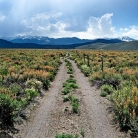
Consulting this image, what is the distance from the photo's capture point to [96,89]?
15883mm

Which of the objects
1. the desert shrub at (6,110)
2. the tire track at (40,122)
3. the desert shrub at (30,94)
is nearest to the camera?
the tire track at (40,122)

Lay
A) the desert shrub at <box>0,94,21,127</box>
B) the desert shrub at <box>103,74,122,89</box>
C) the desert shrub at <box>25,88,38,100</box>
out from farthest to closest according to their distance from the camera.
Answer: the desert shrub at <box>103,74,122,89</box>, the desert shrub at <box>25,88,38,100</box>, the desert shrub at <box>0,94,21,127</box>

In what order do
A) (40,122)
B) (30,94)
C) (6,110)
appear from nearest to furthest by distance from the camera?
1. (6,110)
2. (40,122)
3. (30,94)

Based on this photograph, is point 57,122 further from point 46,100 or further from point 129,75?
point 129,75

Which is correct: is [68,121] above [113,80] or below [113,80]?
below

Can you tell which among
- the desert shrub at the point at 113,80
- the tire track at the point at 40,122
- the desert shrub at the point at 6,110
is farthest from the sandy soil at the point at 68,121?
the desert shrub at the point at 113,80

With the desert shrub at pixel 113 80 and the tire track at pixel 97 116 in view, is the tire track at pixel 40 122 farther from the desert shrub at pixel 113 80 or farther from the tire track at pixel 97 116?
the desert shrub at pixel 113 80

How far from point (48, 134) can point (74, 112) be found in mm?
2635

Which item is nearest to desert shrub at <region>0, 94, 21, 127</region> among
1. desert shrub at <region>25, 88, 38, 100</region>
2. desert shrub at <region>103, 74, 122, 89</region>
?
desert shrub at <region>25, 88, 38, 100</region>

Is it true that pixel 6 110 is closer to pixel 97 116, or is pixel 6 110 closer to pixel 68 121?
pixel 68 121

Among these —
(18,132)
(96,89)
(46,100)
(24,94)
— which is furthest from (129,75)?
(18,132)

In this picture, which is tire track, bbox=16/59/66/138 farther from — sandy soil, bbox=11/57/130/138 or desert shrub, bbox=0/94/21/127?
desert shrub, bbox=0/94/21/127

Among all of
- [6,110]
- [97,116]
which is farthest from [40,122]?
[97,116]

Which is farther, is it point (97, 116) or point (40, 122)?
point (97, 116)
